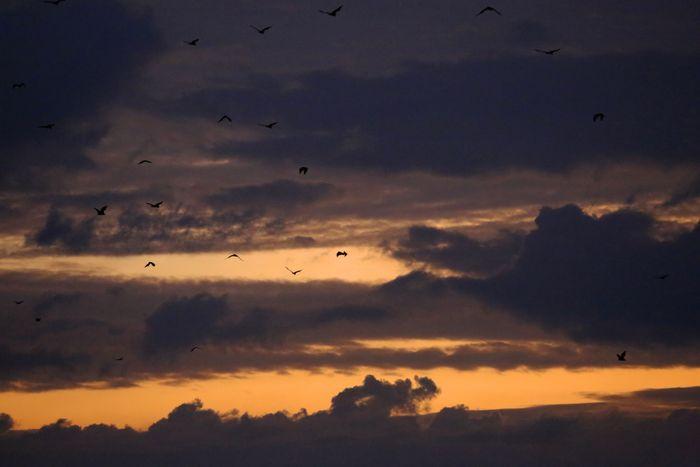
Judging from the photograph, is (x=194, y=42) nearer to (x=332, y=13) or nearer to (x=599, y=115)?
(x=332, y=13)

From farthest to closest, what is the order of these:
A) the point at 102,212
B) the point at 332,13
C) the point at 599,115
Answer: the point at 102,212
the point at 599,115
the point at 332,13

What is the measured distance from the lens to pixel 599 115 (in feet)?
503

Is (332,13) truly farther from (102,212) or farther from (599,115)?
(102,212)

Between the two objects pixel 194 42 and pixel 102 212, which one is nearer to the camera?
pixel 194 42

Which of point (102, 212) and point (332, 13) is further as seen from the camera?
point (102, 212)

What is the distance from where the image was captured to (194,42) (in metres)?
157

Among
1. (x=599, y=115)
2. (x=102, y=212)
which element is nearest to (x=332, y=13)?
(x=599, y=115)

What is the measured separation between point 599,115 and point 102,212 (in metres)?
74.0

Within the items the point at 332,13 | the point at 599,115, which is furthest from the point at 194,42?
the point at 599,115

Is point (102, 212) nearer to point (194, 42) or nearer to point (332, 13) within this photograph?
point (194, 42)

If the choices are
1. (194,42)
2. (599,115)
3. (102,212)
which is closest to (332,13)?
(194,42)

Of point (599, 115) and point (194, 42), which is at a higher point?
point (194, 42)

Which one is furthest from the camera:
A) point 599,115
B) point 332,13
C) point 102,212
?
point 102,212

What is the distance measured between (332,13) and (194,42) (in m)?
23.5
